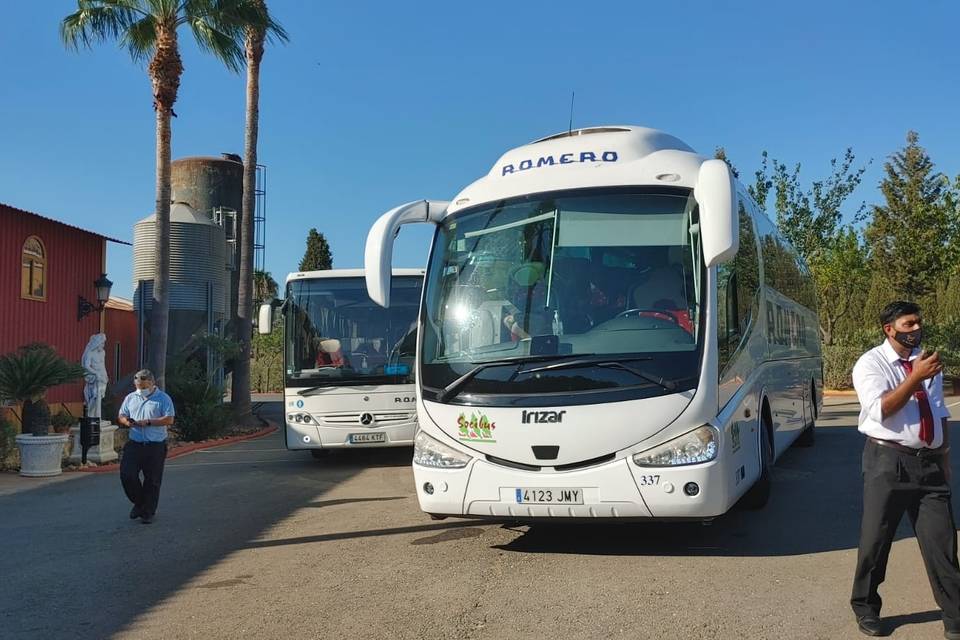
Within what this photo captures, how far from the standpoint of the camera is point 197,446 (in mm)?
17953

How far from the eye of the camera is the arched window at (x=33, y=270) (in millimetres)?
18422

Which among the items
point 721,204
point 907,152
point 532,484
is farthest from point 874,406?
point 907,152

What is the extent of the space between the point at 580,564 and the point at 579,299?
1.96 m

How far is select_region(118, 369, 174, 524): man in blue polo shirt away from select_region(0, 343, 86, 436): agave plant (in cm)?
516

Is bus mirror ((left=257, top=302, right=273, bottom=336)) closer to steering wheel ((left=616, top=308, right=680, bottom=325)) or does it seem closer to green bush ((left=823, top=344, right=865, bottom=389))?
steering wheel ((left=616, top=308, right=680, bottom=325))

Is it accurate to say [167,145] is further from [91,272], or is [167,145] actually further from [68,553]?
[68,553]

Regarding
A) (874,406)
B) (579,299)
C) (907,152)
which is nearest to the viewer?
(874,406)

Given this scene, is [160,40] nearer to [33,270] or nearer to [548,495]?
[33,270]

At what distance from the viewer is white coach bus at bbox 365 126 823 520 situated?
6.46 m

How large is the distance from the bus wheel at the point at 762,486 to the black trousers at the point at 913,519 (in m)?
3.49

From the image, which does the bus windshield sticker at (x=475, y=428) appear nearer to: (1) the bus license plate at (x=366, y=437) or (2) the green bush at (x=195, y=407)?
(1) the bus license plate at (x=366, y=437)

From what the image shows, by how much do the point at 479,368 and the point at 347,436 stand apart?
6442mm

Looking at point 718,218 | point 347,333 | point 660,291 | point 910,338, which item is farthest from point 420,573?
point 347,333

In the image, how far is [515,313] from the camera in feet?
23.1
